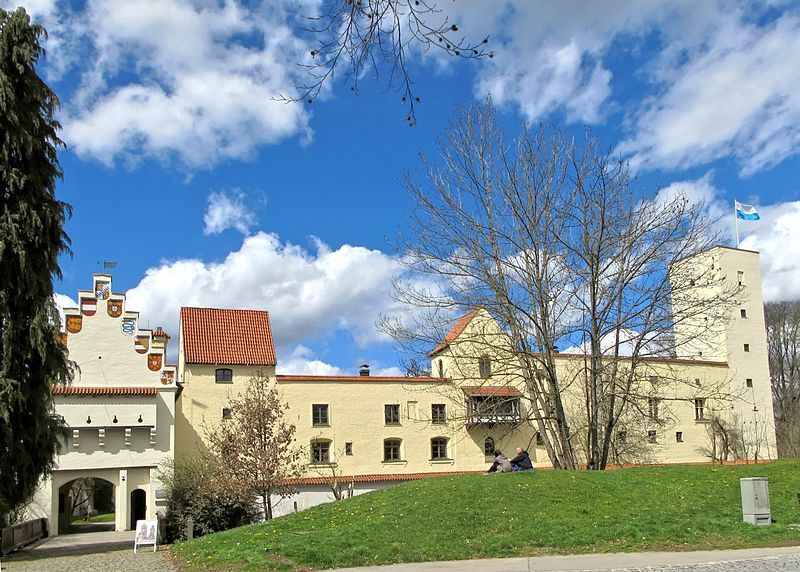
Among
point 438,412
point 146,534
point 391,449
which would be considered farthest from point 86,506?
point 146,534

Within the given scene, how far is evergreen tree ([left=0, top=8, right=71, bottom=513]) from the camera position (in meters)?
21.1

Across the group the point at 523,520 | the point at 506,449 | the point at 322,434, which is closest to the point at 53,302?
the point at 523,520

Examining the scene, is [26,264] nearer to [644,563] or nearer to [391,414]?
[644,563]

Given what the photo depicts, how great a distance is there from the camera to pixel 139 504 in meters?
37.6

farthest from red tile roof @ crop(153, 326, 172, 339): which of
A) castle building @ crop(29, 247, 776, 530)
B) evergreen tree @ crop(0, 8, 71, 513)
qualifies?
evergreen tree @ crop(0, 8, 71, 513)

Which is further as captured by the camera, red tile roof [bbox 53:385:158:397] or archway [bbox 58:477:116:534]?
archway [bbox 58:477:116:534]

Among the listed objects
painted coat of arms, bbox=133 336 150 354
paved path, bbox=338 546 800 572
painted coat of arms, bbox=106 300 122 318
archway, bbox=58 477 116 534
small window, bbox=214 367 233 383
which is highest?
painted coat of arms, bbox=106 300 122 318

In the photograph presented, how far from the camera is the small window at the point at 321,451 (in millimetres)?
41719

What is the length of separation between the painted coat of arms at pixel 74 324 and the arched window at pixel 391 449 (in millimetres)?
17909

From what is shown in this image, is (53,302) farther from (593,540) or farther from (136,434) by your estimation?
(593,540)

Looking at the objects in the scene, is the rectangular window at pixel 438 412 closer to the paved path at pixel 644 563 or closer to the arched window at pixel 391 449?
the arched window at pixel 391 449

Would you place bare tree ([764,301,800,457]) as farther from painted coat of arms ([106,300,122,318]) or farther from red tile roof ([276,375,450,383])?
painted coat of arms ([106,300,122,318])

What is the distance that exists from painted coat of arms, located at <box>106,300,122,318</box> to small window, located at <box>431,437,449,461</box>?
19299 mm

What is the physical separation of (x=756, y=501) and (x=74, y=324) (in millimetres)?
29643
